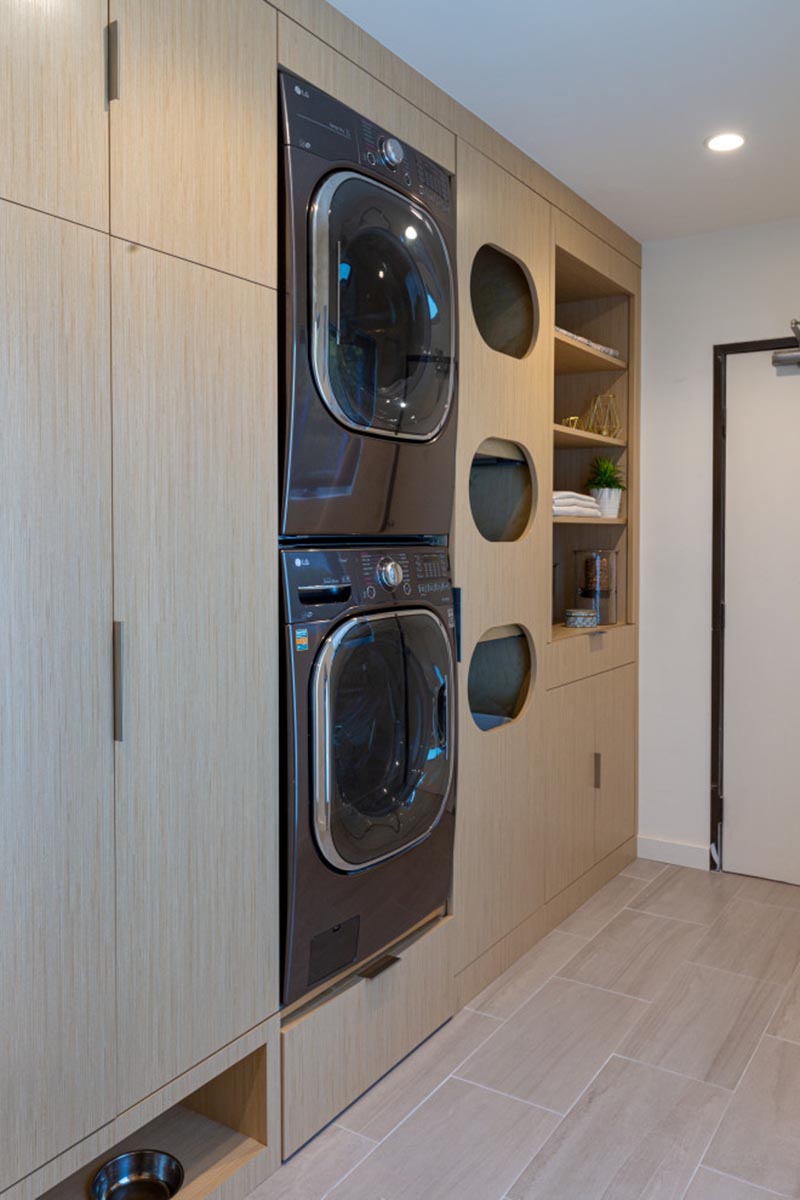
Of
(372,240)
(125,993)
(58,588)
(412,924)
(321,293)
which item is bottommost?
(412,924)

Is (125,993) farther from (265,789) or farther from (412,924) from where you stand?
(412,924)

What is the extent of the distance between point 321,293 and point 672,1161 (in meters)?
1.94

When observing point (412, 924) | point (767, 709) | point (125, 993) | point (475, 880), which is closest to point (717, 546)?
point (767, 709)

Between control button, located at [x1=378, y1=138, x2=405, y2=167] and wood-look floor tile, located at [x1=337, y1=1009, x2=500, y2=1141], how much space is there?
2126 mm


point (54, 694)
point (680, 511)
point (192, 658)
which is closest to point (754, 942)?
point (680, 511)

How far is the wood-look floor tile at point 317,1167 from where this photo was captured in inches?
74.0

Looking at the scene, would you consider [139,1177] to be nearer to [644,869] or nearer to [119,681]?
[119,681]

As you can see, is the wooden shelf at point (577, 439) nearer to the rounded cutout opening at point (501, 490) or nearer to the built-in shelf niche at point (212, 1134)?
the rounded cutout opening at point (501, 490)

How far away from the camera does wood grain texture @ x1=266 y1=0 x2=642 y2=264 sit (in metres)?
2.01

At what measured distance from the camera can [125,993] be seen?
5.28 ft

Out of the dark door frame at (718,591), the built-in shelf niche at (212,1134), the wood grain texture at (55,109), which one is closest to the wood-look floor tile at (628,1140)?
the built-in shelf niche at (212,1134)

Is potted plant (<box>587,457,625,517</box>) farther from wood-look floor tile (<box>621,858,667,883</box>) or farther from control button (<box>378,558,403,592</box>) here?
control button (<box>378,558,403,592</box>)

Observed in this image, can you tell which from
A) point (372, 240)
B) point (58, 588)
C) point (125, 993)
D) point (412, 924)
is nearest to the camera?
point (58, 588)

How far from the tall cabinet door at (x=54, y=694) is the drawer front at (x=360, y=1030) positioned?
53 centimetres
